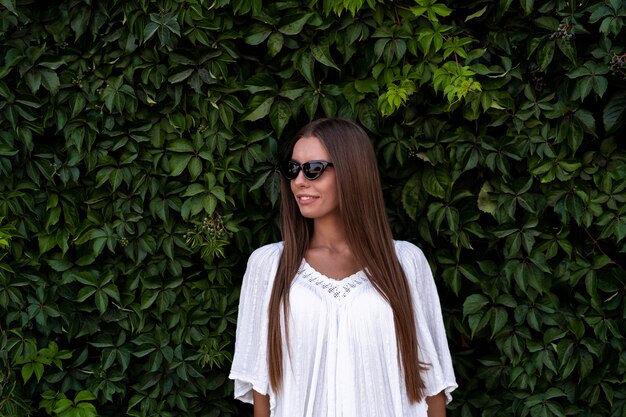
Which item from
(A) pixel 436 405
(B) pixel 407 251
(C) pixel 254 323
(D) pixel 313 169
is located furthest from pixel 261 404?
(D) pixel 313 169

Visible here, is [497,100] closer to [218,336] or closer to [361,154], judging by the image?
[361,154]

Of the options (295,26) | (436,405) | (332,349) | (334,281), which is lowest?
(436,405)

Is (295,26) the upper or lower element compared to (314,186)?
upper

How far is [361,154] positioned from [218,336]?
3.06 feet

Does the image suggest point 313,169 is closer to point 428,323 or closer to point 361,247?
point 361,247

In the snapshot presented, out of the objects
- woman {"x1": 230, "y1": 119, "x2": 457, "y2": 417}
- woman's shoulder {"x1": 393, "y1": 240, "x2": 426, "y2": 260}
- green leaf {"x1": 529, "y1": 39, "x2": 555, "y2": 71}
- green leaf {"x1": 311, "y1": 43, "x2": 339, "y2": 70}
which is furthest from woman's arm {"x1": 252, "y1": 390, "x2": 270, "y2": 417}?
green leaf {"x1": 529, "y1": 39, "x2": 555, "y2": 71}

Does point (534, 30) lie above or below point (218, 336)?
above

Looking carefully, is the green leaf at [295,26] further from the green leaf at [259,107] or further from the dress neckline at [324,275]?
the dress neckline at [324,275]

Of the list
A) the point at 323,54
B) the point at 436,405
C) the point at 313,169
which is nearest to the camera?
the point at 313,169

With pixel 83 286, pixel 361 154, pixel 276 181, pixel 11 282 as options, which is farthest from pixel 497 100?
pixel 11 282

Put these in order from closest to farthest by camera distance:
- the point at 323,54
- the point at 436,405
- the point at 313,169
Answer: the point at 313,169 < the point at 436,405 < the point at 323,54

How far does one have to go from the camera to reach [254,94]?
9.55 feet

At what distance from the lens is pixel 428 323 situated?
276cm

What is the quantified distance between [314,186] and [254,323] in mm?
528
